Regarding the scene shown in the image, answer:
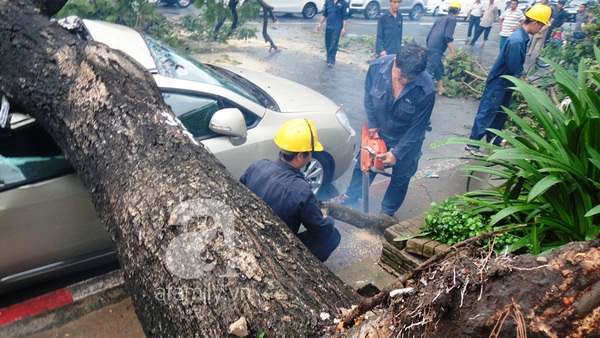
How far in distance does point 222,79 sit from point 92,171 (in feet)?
6.65

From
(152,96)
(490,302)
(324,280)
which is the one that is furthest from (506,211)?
(152,96)

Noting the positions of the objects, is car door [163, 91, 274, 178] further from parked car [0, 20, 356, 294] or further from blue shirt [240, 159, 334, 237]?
blue shirt [240, 159, 334, 237]

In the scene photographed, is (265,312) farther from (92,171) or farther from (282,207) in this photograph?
(92,171)

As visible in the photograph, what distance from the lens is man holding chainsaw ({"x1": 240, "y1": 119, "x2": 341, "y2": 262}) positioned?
316 cm

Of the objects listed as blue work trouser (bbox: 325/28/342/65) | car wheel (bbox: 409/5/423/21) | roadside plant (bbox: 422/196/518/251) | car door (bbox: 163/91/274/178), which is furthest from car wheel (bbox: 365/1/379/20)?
roadside plant (bbox: 422/196/518/251)

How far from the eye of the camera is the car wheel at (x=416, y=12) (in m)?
19.6

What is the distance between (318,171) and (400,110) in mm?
1074

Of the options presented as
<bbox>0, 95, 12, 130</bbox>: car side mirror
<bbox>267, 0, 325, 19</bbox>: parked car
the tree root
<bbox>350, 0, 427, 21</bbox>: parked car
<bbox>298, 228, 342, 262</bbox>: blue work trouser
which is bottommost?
<bbox>350, 0, 427, 21</bbox>: parked car

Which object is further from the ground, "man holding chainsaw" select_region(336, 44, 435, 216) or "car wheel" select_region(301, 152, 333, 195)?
"man holding chainsaw" select_region(336, 44, 435, 216)

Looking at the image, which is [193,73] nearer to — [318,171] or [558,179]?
[318,171]

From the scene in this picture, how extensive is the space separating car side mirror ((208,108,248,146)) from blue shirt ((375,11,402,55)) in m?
5.84

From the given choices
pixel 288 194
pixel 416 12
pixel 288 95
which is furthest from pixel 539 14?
pixel 416 12

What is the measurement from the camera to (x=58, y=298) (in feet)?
11.6

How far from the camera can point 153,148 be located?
9.25 feet
